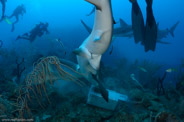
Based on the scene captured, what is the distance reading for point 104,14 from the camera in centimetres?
232

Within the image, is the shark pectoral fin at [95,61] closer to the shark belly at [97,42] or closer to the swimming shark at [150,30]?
the shark belly at [97,42]

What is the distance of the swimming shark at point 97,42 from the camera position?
90.6 inches

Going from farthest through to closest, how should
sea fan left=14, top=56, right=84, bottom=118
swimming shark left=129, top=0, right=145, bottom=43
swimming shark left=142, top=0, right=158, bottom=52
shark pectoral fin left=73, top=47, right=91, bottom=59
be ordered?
swimming shark left=129, top=0, right=145, bottom=43 < swimming shark left=142, top=0, right=158, bottom=52 < shark pectoral fin left=73, top=47, right=91, bottom=59 < sea fan left=14, top=56, right=84, bottom=118

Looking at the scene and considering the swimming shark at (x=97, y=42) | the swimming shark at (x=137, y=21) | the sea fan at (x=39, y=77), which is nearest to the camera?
the swimming shark at (x=97, y=42)

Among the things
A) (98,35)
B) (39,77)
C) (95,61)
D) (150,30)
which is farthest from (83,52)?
(150,30)

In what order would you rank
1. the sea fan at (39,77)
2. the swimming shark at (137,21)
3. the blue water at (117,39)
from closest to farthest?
1. the sea fan at (39,77)
2. the swimming shark at (137,21)
3. the blue water at (117,39)

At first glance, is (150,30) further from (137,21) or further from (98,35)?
(98,35)

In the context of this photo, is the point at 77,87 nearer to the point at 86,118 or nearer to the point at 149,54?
the point at 86,118

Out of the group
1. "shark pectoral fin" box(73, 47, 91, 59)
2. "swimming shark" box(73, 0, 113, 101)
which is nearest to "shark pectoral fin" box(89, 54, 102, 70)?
"swimming shark" box(73, 0, 113, 101)

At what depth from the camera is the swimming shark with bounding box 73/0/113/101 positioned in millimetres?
2302

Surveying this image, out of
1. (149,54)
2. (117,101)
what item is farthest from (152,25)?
(149,54)

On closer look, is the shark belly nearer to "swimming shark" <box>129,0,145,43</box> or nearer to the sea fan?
the sea fan

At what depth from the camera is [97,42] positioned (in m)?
2.64

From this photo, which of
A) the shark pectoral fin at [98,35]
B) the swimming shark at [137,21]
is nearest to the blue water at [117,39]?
the swimming shark at [137,21]
